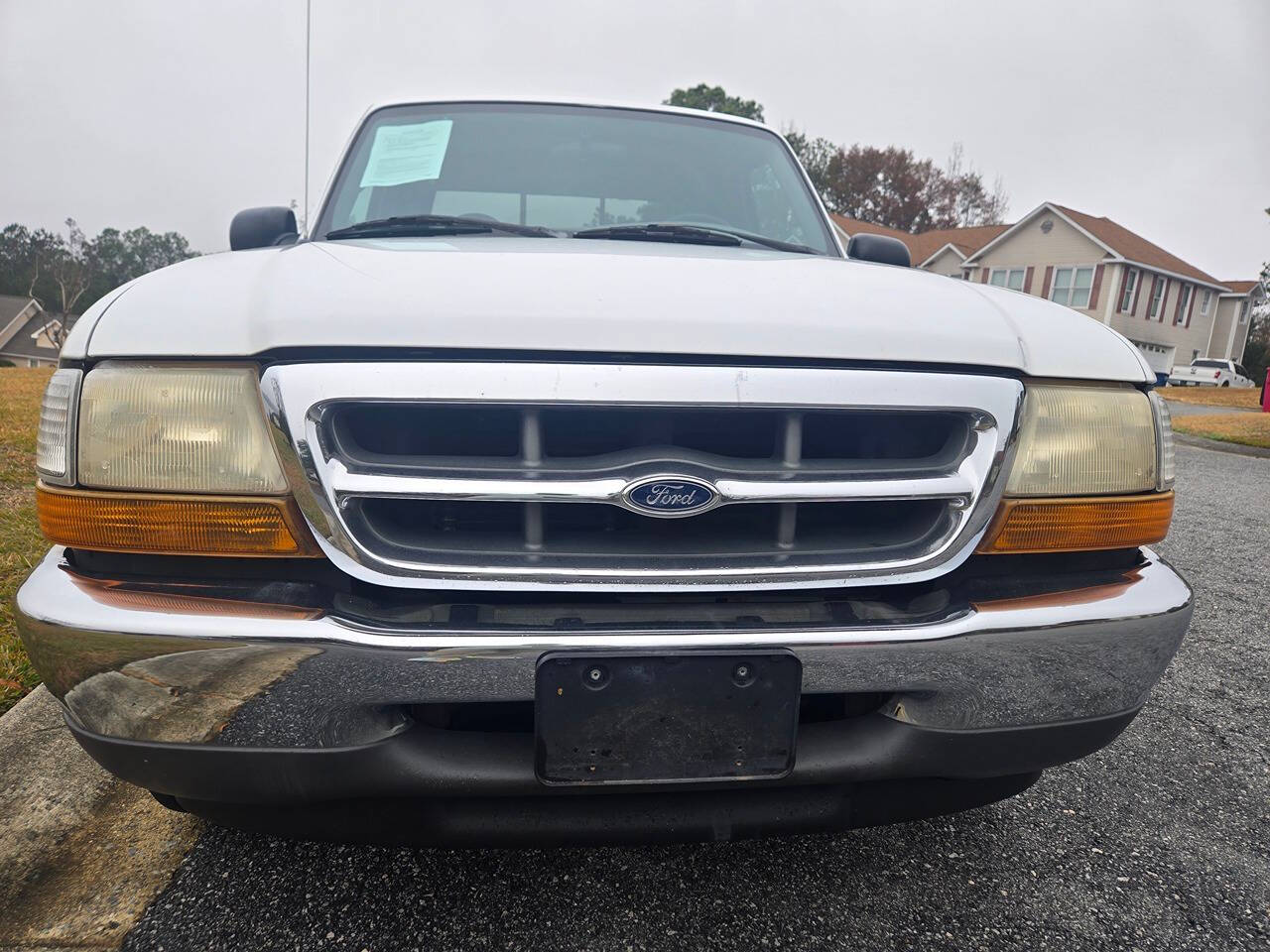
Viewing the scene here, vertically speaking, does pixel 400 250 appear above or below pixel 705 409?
above

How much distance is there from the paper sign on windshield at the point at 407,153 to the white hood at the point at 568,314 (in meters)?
0.92

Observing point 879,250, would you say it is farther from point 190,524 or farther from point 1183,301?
point 1183,301

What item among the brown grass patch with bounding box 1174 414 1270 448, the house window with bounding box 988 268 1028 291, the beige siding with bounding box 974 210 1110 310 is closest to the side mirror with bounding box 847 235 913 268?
the brown grass patch with bounding box 1174 414 1270 448

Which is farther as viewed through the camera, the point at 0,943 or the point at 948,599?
the point at 0,943

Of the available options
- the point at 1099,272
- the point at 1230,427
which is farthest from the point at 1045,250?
the point at 1230,427

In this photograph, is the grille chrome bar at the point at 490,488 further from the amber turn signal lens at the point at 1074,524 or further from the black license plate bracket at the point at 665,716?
the amber turn signal lens at the point at 1074,524

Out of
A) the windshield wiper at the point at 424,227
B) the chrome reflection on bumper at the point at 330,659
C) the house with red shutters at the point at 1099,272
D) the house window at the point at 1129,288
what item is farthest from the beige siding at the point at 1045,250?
the chrome reflection on bumper at the point at 330,659

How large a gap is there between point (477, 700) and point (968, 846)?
4.20ft

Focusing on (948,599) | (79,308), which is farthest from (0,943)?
(79,308)

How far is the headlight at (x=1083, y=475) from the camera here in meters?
1.33

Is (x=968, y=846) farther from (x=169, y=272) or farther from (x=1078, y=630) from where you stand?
(x=169, y=272)

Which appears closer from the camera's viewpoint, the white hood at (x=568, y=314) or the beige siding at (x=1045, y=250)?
the white hood at (x=568, y=314)

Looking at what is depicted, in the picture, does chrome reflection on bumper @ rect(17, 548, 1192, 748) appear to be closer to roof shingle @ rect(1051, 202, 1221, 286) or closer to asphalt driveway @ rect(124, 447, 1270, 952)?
asphalt driveway @ rect(124, 447, 1270, 952)

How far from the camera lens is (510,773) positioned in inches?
46.2
